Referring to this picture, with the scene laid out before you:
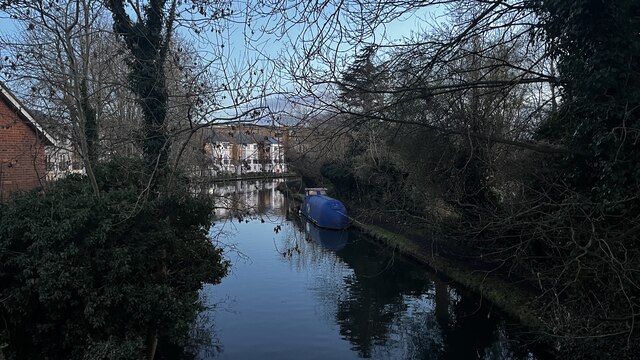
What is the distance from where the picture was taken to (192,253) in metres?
9.03

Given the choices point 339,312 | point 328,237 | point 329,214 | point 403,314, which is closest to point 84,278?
point 339,312

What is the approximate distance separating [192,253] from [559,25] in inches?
273

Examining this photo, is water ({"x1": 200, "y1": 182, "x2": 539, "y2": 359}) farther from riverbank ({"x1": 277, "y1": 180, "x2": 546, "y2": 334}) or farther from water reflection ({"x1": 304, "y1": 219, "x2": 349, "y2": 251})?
water reflection ({"x1": 304, "y1": 219, "x2": 349, "y2": 251})

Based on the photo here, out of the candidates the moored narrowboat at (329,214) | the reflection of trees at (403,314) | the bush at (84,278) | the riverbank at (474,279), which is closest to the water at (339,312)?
the reflection of trees at (403,314)

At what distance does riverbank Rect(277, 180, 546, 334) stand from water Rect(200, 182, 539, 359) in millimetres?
374

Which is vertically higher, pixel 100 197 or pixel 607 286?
pixel 100 197

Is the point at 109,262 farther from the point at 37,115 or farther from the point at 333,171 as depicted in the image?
the point at 333,171

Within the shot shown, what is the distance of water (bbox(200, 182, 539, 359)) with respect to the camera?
10.5 metres

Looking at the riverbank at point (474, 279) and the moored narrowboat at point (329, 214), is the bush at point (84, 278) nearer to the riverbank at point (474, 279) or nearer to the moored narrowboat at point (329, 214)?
the riverbank at point (474, 279)

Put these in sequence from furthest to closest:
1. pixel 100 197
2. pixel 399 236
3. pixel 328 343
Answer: pixel 399 236 → pixel 328 343 → pixel 100 197

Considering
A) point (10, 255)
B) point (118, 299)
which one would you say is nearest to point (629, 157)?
point (118, 299)

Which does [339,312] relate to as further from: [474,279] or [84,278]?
[84,278]

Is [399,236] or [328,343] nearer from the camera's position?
[328,343]

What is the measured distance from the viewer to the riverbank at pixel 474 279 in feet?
→ 36.3
